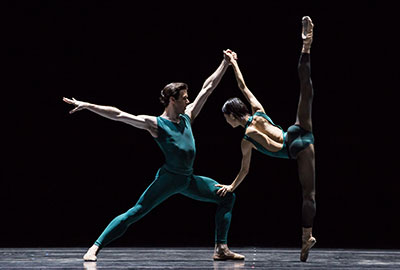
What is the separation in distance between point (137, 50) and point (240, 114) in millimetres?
2469

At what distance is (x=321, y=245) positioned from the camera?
21.3 ft

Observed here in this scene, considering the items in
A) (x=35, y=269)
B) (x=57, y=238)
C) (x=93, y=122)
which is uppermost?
(x=93, y=122)

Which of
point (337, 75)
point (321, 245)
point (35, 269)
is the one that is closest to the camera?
point (35, 269)

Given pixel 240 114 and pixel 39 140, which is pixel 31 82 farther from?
pixel 240 114

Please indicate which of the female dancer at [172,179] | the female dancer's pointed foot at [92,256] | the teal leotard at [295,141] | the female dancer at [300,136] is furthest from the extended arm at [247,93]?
the female dancer's pointed foot at [92,256]

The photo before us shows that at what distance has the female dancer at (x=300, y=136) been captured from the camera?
4449 mm

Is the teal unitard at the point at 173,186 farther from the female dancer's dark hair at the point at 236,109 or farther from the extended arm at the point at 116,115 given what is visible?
the female dancer's dark hair at the point at 236,109

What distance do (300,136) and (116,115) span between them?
1231 mm

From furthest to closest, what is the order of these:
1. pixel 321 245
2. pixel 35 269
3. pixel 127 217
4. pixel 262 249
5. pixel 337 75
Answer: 1. pixel 337 75
2. pixel 321 245
3. pixel 262 249
4. pixel 127 217
5. pixel 35 269

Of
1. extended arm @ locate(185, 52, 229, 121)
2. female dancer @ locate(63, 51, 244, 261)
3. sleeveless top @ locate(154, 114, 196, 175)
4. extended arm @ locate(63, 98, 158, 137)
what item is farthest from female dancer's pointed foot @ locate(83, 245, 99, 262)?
extended arm @ locate(185, 52, 229, 121)

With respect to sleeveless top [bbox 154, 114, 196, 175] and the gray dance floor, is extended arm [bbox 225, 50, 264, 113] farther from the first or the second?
the gray dance floor

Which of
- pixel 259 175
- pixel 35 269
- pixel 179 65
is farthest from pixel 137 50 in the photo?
pixel 35 269

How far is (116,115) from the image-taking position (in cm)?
462

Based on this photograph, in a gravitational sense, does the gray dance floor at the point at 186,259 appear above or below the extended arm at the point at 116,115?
below
